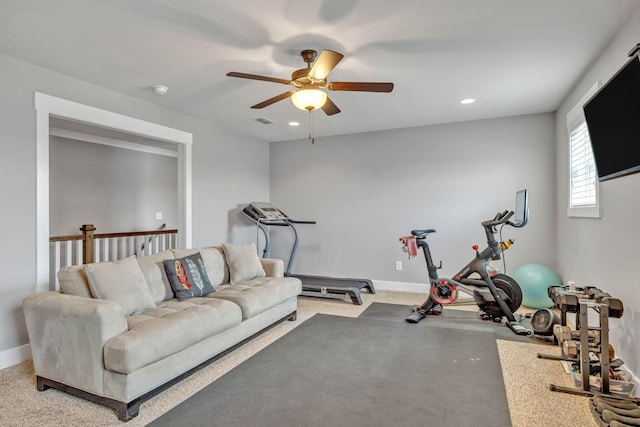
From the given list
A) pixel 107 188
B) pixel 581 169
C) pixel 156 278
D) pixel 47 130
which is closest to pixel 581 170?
pixel 581 169

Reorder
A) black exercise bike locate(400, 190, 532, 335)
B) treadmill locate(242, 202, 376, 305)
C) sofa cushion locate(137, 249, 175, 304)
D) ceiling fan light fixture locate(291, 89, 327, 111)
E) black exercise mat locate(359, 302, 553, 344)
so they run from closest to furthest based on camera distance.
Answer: ceiling fan light fixture locate(291, 89, 327, 111) < sofa cushion locate(137, 249, 175, 304) < black exercise mat locate(359, 302, 553, 344) < black exercise bike locate(400, 190, 532, 335) < treadmill locate(242, 202, 376, 305)

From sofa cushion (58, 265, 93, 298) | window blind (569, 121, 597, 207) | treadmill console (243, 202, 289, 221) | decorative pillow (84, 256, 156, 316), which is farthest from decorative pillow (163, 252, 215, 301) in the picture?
window blind (569, 121, 597, 207)

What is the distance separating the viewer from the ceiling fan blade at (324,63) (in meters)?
2.31

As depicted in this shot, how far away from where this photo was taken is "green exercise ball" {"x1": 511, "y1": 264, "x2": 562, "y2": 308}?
4172 mm

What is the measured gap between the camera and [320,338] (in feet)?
11.0

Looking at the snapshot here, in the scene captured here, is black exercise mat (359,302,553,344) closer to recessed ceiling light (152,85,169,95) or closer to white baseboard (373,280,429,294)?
white baseboard (373,280,429,294)

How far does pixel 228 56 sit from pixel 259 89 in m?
0.78

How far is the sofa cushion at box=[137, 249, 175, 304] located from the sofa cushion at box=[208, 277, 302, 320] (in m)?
0.38

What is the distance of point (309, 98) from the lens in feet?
9.21

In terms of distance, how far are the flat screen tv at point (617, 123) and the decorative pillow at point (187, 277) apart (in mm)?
3205

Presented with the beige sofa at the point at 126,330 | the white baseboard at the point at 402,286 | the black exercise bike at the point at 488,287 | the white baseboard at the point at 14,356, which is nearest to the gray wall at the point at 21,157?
the white baseboard at the point at 14,356

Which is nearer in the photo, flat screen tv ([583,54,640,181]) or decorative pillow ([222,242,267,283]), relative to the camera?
flat screen tv ([583,54,640,181])

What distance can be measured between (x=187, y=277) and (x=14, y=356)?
1.43m

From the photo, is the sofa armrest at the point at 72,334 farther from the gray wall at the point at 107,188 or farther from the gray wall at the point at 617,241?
the gray wall at the point at 107,188
